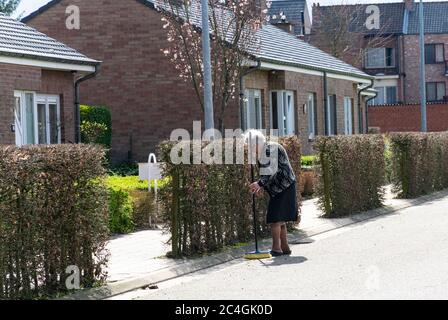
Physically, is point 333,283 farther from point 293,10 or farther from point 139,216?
point 293,10

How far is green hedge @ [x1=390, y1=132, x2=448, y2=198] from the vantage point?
82.1ft

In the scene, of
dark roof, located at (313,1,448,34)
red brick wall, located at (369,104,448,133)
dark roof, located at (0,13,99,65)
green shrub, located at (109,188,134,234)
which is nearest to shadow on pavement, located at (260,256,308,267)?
green shrub, located at (109,188,134,234)

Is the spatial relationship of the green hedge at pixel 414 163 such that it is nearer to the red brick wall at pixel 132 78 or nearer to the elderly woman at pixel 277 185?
the red brick wall at pixel 132 78

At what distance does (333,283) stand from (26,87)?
14008mm

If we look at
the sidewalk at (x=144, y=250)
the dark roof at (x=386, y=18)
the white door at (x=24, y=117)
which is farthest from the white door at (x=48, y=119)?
the dark roof at (x=386, y=18)

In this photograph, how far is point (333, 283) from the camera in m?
11.4

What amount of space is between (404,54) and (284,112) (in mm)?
44752

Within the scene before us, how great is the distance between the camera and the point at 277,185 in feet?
47.6

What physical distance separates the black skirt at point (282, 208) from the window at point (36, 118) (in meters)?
10.5

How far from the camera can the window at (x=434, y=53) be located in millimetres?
78188

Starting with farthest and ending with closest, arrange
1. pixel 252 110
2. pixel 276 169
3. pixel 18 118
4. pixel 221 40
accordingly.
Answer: pixel 252 110 < pixel 221 40 < pixel 18 118 < pixel 276 169

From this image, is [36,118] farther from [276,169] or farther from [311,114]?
[311,114]

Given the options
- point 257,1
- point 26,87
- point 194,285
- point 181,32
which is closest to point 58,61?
point 26,87

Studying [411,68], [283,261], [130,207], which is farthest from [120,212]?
[411,68]
